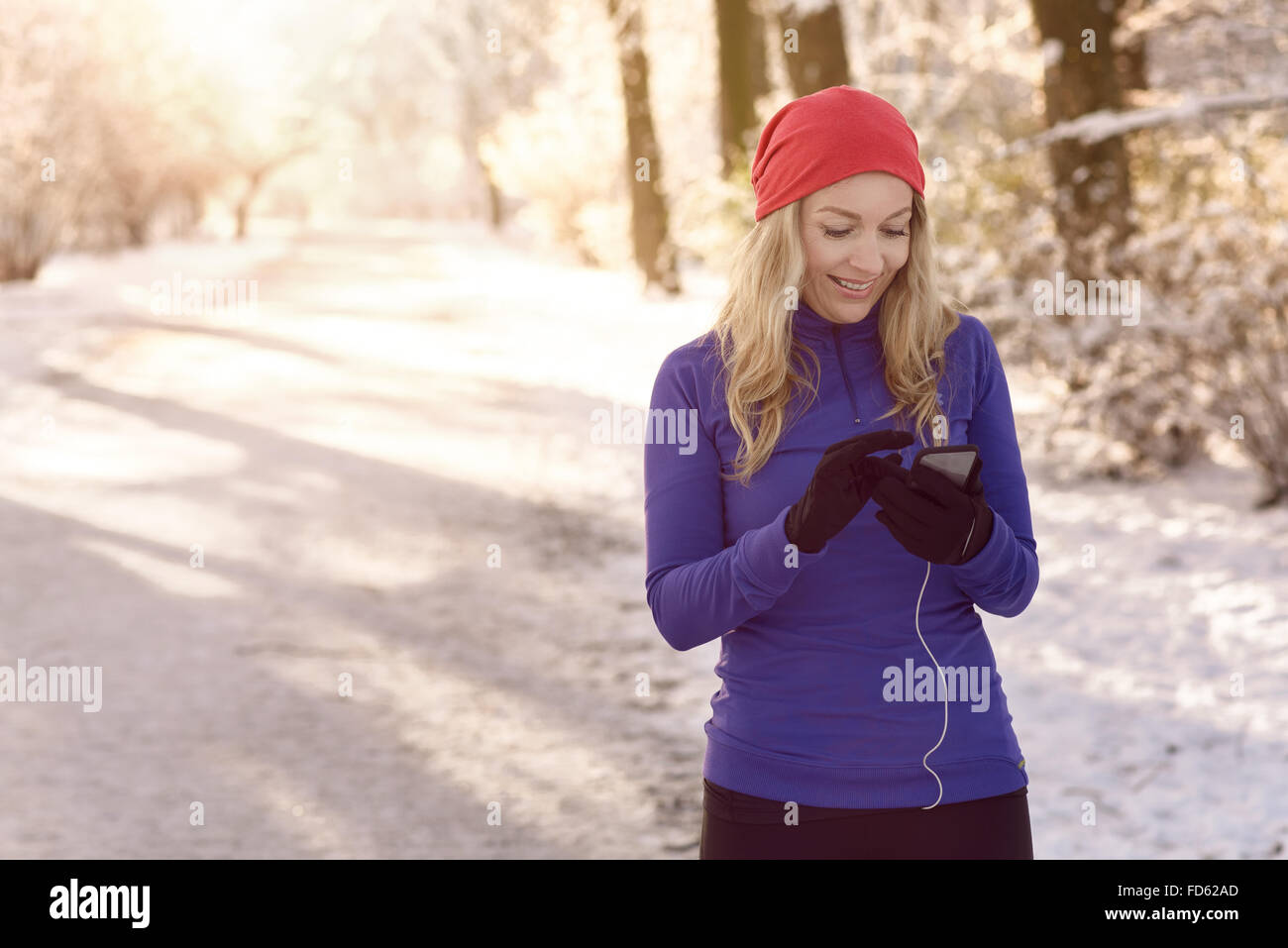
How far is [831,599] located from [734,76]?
20841 millimetres

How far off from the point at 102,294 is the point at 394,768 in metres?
24.2

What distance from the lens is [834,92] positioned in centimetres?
223

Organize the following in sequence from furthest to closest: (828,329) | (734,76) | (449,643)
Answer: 1. (734,76)
2. (449,643)
3. (828,329)

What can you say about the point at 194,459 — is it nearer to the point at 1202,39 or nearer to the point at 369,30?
the point at 1202,39

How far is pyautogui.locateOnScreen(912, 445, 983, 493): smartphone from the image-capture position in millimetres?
1964

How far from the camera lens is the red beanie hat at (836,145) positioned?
2.14 m

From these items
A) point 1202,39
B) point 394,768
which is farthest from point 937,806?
point 1202,39

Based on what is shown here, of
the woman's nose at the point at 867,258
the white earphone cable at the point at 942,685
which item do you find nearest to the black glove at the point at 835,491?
the white earphone cable at the point at 942,685

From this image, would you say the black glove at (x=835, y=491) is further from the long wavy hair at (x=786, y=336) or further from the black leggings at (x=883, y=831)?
the black leggings at (x=883, y=831)

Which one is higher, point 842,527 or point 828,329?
point 828,329

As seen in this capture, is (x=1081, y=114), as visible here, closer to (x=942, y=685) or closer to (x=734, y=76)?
(x=942, y=685)

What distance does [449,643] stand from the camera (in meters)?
6.80

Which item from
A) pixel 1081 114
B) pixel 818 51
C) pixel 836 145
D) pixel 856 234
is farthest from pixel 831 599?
pixel 818 51

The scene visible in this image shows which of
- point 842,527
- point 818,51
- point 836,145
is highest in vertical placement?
point 818,51
